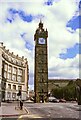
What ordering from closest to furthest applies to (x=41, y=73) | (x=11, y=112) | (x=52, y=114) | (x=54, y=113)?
1. (x=52, y=114)
2. (x=11, y=112)
3. (x=54, y=113)
4. (x=41, y=73)

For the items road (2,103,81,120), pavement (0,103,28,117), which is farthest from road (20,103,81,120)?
pavement (0,103,28,117)

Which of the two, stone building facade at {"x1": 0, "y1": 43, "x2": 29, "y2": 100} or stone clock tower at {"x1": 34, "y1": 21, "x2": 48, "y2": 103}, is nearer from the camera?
stone building facade at {"x1": 0, "y1": 43, "x2": 29, "y2": 100}

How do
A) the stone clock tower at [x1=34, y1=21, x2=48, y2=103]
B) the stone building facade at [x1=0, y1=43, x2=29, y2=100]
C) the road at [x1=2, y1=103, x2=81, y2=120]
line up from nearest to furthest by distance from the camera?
the road at [x1=2, y1=103, x2=81, y2=120], the stone building facade at [x1=0, y1=43, x2=29, y2=100], the stone clock tower at [x1=34, y1=21, x2=48, y2=103]

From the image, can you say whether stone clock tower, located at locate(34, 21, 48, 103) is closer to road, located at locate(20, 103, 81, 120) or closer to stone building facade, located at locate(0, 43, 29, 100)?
stone building facade, located at locate(0, 43, 29, 100)

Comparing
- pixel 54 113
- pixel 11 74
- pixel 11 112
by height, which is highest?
pixel 11 74

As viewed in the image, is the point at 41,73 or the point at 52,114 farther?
the point at 41,73

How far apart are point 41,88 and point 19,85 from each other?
14.5 metres

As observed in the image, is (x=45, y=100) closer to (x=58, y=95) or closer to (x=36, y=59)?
(x=36, y=59)

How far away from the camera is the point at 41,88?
11381 centimetres

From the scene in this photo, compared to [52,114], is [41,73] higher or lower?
higher

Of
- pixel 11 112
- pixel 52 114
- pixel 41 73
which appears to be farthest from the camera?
pixel 41 73

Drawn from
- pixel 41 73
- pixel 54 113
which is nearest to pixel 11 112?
pixel 54 113

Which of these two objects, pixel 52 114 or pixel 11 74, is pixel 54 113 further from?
pixel 11 74

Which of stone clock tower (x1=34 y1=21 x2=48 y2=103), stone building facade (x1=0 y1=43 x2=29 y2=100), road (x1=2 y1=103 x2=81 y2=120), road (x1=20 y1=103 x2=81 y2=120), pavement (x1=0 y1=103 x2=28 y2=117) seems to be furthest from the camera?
stone clock tower (x1=34 y1=21 x2=48 y2=103)
